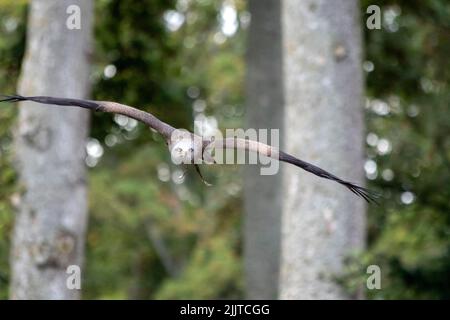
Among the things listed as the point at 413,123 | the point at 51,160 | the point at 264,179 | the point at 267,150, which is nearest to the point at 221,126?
the point at 413,123

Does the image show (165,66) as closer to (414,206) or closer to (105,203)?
(414,206)

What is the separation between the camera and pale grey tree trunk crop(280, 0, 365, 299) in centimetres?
922

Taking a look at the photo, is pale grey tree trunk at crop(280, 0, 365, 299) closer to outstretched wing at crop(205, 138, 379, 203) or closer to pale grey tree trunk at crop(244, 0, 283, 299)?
pale grey tree trunk at crop(244, 0, 283, 299)

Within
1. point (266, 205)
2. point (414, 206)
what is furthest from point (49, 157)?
point (414, 206)

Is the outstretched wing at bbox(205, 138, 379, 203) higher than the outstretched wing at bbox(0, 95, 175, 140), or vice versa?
the outstretched wing at bbox(0, 95, 175, 140)

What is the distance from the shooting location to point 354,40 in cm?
978

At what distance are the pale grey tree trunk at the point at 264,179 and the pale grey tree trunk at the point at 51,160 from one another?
12.2 ft

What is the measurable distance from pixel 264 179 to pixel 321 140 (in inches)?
154

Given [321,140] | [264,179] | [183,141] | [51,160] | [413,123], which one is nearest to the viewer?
[183,141]

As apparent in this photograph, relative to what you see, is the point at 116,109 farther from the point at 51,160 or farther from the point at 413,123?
the point at 413,123

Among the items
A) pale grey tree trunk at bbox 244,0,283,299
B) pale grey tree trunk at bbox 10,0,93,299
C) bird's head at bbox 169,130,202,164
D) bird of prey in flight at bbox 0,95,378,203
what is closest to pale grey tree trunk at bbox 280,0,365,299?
pale grey tree trunk at bbox 10,0,93,299

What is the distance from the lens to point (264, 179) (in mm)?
13320

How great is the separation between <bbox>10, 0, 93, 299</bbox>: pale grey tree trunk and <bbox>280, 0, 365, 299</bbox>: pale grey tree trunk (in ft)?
6.55

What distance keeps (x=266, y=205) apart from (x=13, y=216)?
167 inches
